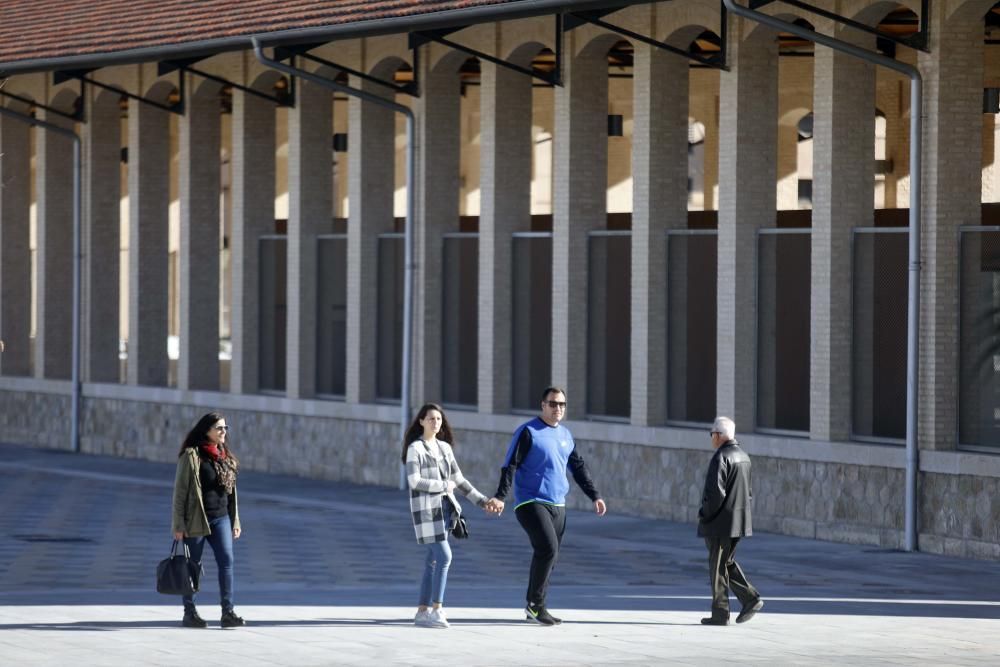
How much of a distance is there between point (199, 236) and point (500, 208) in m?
6.77

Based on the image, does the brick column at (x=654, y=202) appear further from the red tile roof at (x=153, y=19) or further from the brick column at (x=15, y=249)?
the brick column at (x=15, y=249)

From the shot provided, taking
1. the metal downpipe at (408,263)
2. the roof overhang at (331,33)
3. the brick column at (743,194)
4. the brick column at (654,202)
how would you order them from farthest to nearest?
1. the metal downpipe at (408,263)
2. the brick column at (654,202)
3. the brick column at (743,194)
4. the roof overhang at (331,33)

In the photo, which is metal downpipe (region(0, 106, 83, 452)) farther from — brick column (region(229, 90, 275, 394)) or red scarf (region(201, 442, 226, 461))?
red scarf (region(201, 442, 226, 461))

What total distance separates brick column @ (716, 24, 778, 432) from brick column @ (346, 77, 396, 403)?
6.48 metres

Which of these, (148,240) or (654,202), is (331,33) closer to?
(654,202)

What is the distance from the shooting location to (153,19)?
28.4m

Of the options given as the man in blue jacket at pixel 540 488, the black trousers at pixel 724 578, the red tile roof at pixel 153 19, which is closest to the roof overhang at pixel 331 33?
the red tile roof at pixel 153 19

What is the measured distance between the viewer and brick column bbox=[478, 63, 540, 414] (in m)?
25.4

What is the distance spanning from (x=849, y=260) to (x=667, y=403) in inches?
129

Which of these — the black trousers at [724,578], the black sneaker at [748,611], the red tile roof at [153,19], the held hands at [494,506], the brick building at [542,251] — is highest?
the red tile roof at [153,19]

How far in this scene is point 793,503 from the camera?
69.2ft

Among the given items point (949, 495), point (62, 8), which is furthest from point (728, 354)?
point (62, 8)

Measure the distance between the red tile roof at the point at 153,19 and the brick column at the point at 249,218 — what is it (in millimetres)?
1897

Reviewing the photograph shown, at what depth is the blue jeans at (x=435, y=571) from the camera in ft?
47.6
